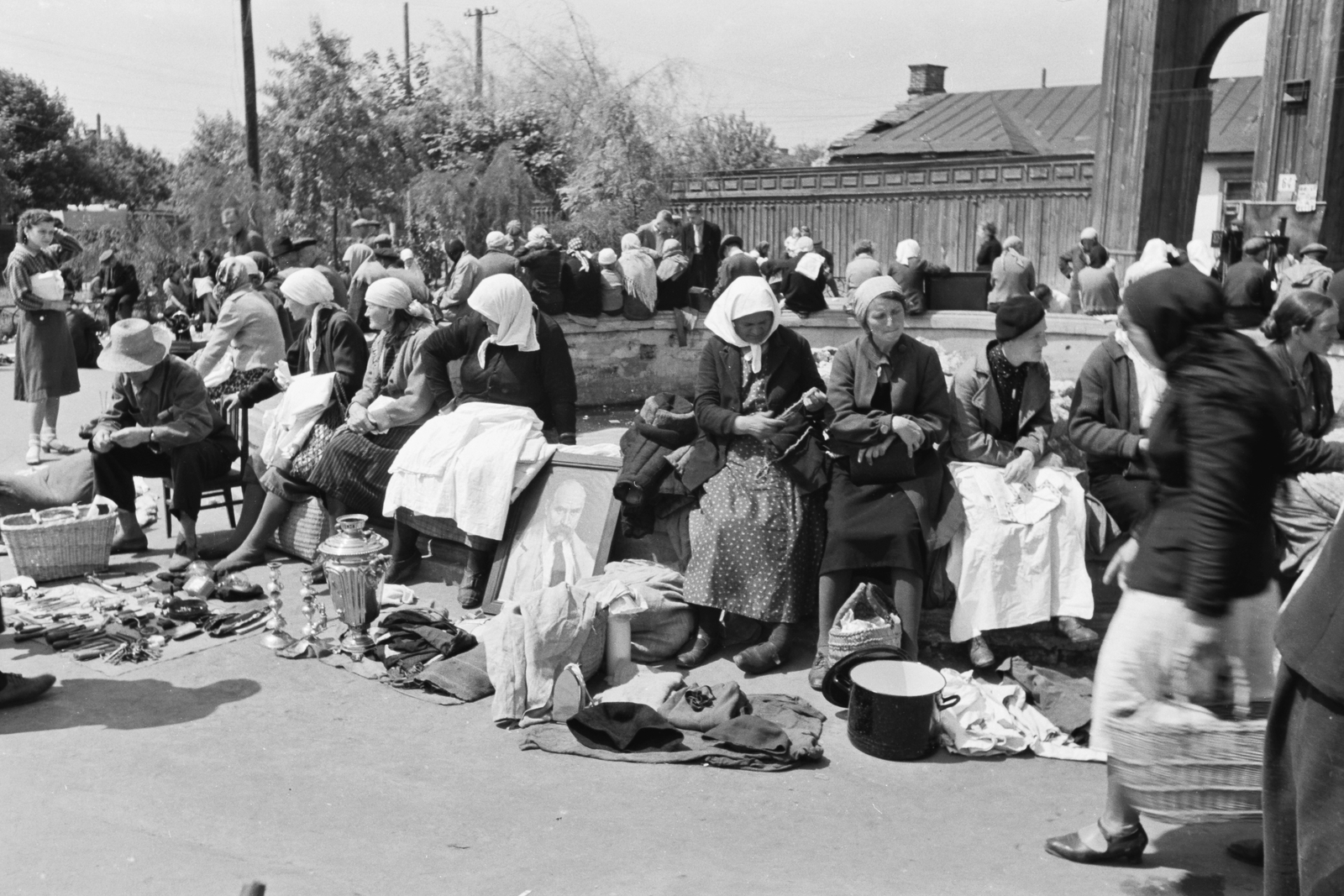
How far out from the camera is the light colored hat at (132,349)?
7.27m

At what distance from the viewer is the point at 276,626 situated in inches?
248

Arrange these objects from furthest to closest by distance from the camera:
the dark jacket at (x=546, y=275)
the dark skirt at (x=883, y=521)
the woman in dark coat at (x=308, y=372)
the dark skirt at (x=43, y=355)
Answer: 1. the dark jacket at (x=546, y=275)
2. the dark skirt at (x=43, y=355)
3. the woman in dark coat at (x=308, y=372)
4. the dark skirt at (x=883, y=521)

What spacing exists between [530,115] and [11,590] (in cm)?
2080

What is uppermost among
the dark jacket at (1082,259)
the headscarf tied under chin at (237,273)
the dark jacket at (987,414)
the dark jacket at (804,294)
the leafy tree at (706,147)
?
the leafy tree at (706,147)

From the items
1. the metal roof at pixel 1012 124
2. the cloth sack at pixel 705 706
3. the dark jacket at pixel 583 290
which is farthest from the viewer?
the metal roof at pixel 1012 124

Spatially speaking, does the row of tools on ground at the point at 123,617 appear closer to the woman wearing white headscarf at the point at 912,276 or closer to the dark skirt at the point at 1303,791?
the dark skirt at the point at 1303,791

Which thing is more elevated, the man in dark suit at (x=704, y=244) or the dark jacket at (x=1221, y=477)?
the man in dark suit at (x=704, y=244)

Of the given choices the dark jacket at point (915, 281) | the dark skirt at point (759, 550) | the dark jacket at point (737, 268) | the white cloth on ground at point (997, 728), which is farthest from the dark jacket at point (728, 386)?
the dark jacket at point (737, 268)

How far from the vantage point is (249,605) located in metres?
6.86

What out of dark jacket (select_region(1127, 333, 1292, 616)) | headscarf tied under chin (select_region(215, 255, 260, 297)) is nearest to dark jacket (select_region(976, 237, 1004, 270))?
headscarf tied under chin (select_region(215, 255, 260, 297))

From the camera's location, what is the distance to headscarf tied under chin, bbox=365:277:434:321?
759cm

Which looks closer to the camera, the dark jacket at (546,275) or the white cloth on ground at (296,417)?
the white cloth on ground at (296,417)

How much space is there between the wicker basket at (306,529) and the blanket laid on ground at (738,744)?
2.80m

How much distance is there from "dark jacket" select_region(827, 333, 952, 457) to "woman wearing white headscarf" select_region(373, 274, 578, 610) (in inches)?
76.2
